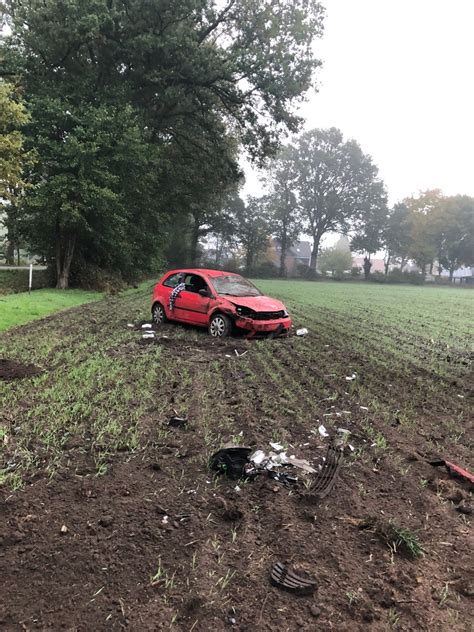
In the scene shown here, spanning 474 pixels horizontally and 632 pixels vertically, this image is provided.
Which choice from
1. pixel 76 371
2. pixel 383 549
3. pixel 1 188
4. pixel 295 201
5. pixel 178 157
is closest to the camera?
pixel 383 549

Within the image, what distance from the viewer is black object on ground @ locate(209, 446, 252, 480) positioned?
12.2 ft

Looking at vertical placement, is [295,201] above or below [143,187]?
above

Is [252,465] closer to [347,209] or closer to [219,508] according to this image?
[219,508]

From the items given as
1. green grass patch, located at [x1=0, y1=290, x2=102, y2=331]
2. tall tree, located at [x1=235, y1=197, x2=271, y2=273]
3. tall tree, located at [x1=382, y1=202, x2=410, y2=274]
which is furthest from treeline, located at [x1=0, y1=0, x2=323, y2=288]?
tall tree, located at [x1=382, y1=202, x2=410, y2=274]

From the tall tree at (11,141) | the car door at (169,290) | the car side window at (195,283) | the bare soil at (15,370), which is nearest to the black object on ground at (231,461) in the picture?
the bare soil at (15,370)

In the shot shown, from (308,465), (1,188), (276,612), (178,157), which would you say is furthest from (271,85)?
(276,612)

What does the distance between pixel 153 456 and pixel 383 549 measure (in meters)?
2.04

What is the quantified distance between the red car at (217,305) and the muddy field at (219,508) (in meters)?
3.48

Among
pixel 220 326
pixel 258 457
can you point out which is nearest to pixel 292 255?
pixel 220 326

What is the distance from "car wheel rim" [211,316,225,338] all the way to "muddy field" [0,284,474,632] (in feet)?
11.8

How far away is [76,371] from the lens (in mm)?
6684

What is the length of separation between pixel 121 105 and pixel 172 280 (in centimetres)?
1349

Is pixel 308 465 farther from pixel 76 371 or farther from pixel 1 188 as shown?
pixel 1 188

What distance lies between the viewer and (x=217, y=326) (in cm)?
1062
